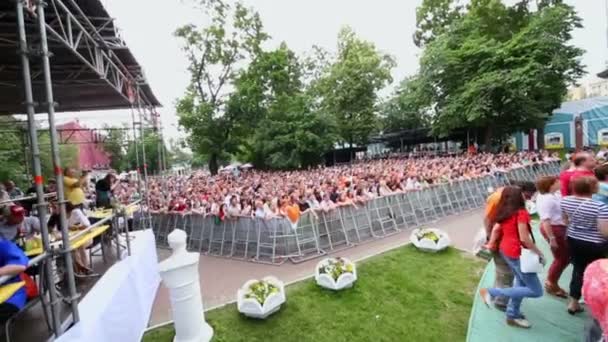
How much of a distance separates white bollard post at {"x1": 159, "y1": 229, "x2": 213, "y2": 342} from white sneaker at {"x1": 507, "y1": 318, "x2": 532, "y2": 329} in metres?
3.77

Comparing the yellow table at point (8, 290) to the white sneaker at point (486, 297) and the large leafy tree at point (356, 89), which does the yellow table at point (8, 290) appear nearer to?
the white sneaker at point (486, 297)

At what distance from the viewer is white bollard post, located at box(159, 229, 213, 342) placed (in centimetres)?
297

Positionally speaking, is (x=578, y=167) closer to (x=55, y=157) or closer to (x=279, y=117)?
(x=55, y=157)

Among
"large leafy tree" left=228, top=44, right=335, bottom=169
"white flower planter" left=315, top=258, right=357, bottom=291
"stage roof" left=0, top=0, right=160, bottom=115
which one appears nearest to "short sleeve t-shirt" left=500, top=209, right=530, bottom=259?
"white flower planter" left=315, top=258, right=357, bottom=291

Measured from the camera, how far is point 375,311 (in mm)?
5324

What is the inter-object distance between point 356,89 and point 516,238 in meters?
28.9

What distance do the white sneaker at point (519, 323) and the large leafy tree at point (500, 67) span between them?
2032 cm

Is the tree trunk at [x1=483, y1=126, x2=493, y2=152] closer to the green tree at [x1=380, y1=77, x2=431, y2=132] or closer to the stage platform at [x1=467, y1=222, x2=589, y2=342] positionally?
the green tree at [x1=380, y1=77, x2=431, y2=132]

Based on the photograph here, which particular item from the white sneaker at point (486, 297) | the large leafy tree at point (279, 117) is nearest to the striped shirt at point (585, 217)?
the white sneaker at point (486, 297)

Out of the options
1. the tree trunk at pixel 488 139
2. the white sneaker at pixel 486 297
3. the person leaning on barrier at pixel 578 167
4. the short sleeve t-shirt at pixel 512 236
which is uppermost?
the tree trunk at pixel 488 139

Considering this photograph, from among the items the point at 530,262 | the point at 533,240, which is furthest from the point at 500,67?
the point at 530,262

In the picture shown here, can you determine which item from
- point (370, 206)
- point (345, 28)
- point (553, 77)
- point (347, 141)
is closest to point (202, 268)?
point (370, 206)

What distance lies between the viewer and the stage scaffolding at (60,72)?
2891 mm

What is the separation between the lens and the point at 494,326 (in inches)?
164
